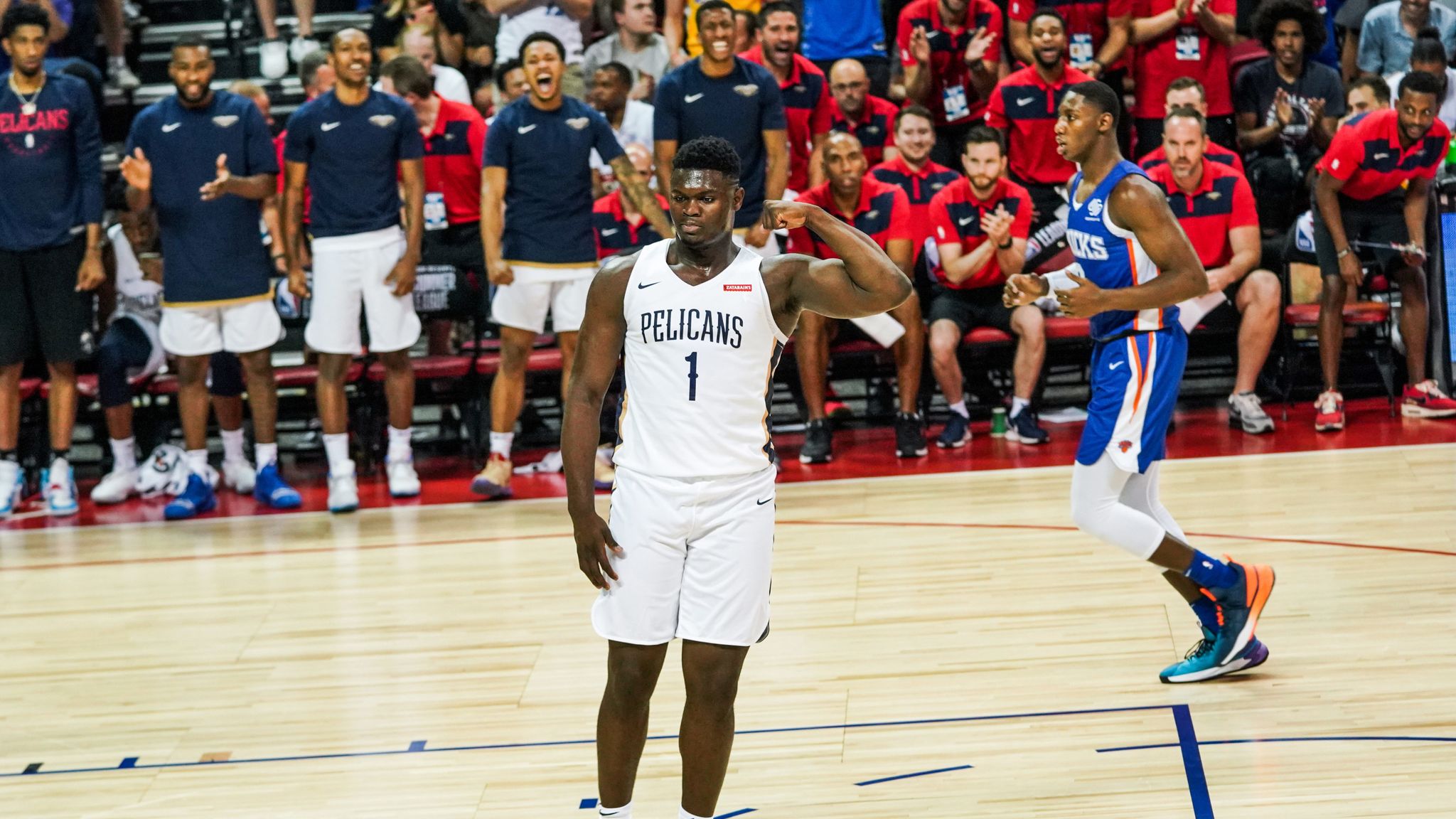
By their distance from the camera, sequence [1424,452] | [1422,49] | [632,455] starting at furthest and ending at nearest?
[1422,49], [1424,452], [632,455]

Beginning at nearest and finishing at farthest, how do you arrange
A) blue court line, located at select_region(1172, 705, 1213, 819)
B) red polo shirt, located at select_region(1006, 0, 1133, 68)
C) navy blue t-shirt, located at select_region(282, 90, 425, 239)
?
1. blue court line, located at select_region(1172, 705, 1213, 819)
2. navy blue t-shirt, located at select_region(282, 90, 425, 239)
3. red polo shirt, located at select_region(1006, 0, 1133, 68)

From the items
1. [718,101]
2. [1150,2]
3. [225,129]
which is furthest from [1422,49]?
[225,129]

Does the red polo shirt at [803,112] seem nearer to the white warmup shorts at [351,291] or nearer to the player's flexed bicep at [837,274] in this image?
the white warmup shorts at [351,291]

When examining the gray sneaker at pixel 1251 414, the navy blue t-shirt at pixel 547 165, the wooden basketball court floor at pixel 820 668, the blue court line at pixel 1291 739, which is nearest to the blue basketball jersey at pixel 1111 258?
the wooden basketball court floor at pixel 820 668

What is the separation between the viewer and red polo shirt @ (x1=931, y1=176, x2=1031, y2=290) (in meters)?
9.51

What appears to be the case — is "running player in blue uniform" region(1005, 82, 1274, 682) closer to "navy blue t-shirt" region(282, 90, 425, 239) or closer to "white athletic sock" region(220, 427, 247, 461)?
"navy blue t-shirt" region(282, 90, 425, 239)

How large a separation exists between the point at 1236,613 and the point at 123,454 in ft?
21.1

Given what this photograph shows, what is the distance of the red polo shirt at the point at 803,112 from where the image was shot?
1002 cm

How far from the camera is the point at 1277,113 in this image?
407 inches

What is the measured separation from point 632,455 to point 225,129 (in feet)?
18.1

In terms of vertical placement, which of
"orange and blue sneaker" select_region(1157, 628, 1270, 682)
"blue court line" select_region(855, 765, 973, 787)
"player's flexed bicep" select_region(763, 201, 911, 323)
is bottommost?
"blue court line" select_region(855, 765, 973, 787)

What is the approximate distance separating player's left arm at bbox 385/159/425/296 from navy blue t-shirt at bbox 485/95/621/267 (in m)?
0.38

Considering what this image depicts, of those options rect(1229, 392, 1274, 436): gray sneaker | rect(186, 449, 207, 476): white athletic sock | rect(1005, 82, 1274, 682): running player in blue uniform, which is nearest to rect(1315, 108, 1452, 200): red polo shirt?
rect(1229, 392, 1274, 436): gray sneaker

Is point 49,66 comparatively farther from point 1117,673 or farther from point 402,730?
point 1117,673
